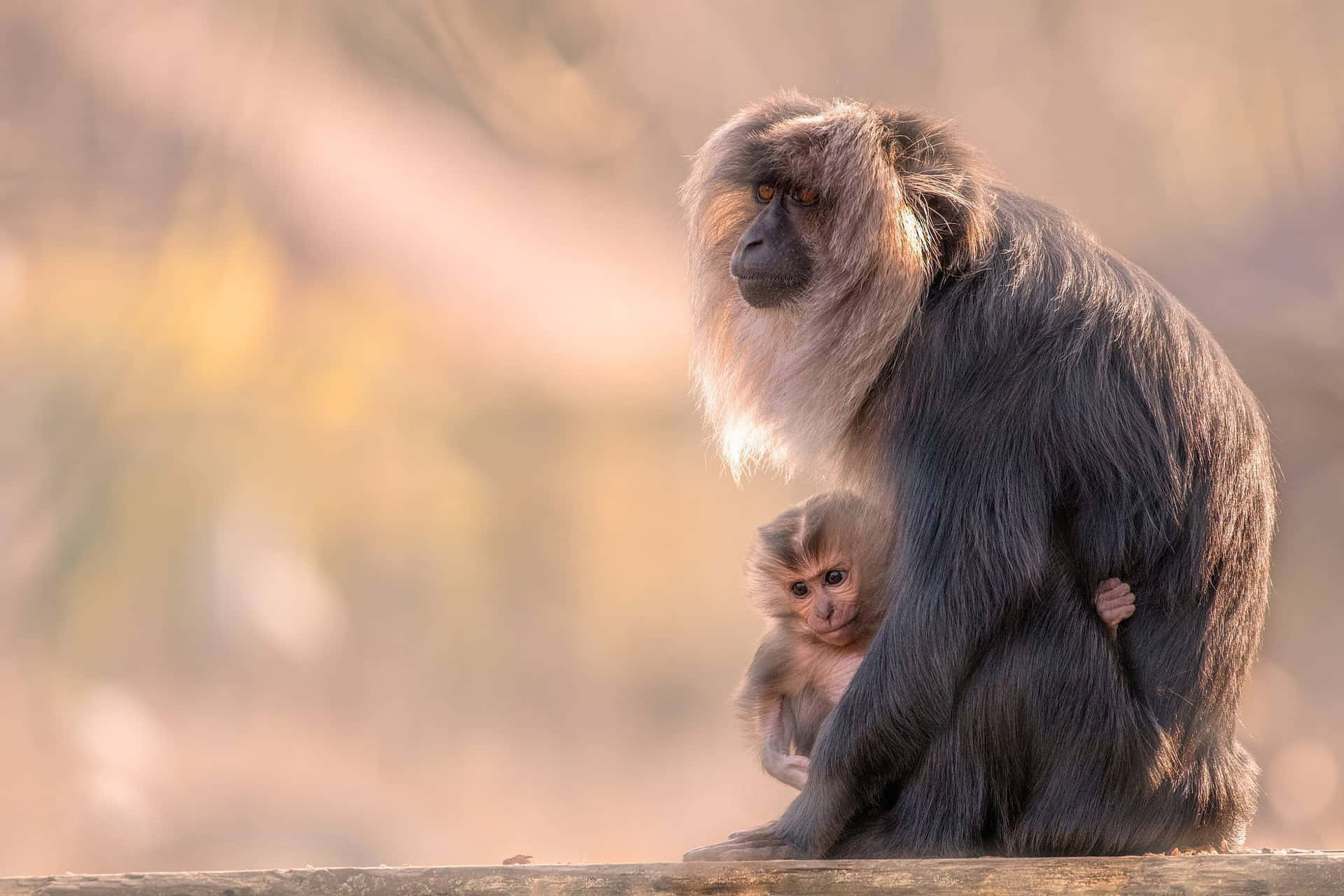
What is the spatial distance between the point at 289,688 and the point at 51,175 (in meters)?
2.97

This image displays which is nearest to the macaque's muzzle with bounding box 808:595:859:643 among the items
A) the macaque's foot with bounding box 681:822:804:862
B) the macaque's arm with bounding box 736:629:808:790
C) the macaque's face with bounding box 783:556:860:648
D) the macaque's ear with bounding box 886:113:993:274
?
the macaque's face with bounding box 783:556:860:648

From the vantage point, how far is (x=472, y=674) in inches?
289

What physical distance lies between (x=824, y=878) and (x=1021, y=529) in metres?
0.74

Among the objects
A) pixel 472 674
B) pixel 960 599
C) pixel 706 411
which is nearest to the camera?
pixel 960 599

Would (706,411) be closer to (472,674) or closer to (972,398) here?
(972,398)

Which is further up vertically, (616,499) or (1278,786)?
(616,499)

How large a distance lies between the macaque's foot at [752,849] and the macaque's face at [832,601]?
28.8 inches

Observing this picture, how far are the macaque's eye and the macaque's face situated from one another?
3.02 ft

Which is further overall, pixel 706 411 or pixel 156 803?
pixel 156 803

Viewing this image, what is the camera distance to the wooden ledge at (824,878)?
205cm

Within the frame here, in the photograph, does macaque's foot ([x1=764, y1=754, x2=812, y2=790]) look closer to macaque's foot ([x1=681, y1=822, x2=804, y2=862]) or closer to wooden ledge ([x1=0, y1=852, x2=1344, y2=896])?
macaque's foot ([x1=681, y1=822, x2=804, y2=862])

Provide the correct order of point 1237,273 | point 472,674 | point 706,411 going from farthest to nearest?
point 472,674, point 1237,273, point 706,411

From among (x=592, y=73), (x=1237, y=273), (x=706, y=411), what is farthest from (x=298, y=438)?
(x=1237, y=273)

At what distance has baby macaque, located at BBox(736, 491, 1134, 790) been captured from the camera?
10.6ft
